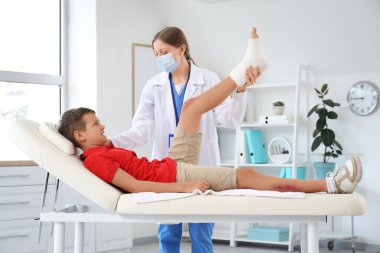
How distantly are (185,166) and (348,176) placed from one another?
0.57 m

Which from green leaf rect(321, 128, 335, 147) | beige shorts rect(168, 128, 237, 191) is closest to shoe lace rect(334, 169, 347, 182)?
beige shorts rect(168, 128, 237, 191)

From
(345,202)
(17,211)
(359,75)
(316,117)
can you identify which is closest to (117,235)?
(17,211)

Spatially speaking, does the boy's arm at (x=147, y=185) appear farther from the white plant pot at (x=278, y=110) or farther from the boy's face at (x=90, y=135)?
the white plant pot at (x=278, y=110)

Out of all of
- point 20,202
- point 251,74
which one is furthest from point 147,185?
point 20,202

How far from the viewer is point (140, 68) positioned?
509cm

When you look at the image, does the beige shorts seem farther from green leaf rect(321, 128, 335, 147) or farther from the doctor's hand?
green leaf rect(321, 128, 335, 147)

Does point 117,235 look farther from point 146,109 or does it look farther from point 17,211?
point 146,109

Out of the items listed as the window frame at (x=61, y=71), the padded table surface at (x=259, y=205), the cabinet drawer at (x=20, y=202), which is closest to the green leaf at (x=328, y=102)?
the window frame at (x=61, y=71)

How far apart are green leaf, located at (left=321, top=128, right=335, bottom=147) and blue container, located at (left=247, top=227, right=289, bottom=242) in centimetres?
73

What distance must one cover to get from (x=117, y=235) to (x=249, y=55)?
2.67 meters

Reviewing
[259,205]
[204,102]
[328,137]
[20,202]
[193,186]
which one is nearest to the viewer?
[259,205]

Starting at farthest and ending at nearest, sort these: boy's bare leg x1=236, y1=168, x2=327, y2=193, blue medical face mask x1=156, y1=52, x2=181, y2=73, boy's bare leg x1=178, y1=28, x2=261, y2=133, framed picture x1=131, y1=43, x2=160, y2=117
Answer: framed picture x1=131, y1=43, x2=160, y2=117 → blue medical face mask x1=156, y1=52, x2=181, y2=73 → boy's bare leg x1=178, y1=28, x2=261, y2=133 → boy's bare leg x1=236, y1=168, x2=327, y2=193

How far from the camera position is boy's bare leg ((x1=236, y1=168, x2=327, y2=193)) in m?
2.01

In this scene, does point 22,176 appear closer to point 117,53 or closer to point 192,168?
point 117,53
